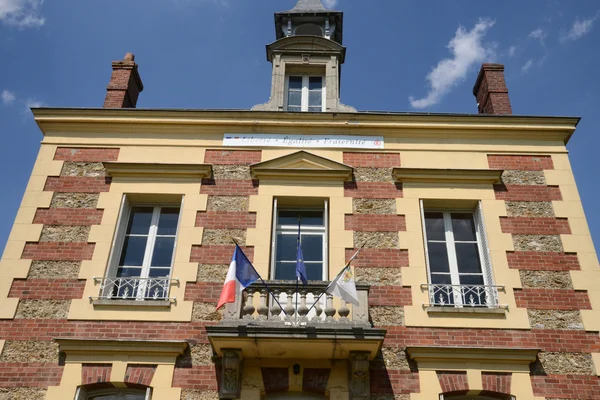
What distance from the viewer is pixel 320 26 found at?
535 inches

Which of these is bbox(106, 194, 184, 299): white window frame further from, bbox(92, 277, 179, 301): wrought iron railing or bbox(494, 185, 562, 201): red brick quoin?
bbox(494, 185, 562, 201): red brick quoin

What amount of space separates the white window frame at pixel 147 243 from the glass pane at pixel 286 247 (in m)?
1.77

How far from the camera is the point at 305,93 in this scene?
12.2 metres

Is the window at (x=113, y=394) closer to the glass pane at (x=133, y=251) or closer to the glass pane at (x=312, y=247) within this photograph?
the glass pane at (x=133, y=251)

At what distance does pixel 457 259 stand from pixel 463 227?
0.75 m

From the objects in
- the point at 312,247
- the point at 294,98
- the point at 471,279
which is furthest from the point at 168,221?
the point at 471,279

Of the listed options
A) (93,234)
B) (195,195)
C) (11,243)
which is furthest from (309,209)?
(11,243)

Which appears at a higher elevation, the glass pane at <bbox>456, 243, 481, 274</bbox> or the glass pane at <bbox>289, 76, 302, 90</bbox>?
the glass pane at <bbox>289, 76, 302, 90</bbox>

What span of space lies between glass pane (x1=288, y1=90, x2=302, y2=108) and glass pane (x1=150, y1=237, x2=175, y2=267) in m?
4.10

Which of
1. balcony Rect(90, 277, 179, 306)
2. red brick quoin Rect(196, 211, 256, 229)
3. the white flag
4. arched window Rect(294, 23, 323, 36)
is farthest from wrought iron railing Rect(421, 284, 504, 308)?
arched window Rect(294, 23, 323, 36)

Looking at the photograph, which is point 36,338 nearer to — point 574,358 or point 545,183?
point 574,358

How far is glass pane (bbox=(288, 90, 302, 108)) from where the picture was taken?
473 inches

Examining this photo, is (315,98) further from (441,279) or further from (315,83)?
(441,279)

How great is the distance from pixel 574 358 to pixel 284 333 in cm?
447
